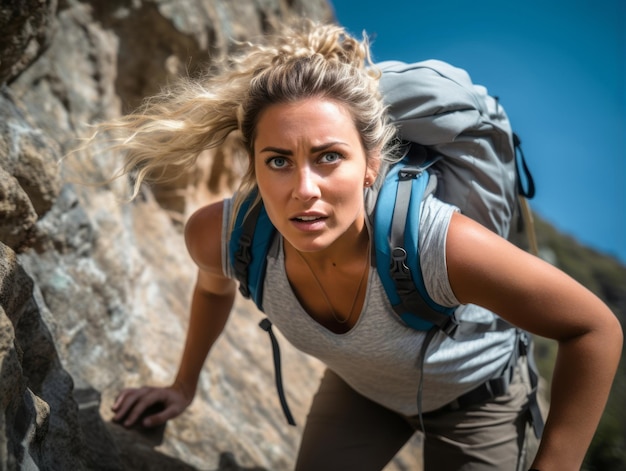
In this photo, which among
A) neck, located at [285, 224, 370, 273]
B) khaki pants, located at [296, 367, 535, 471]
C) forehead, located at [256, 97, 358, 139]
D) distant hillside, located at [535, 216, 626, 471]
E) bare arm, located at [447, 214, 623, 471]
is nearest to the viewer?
bare arm, located at [447, 214, 623, 471]

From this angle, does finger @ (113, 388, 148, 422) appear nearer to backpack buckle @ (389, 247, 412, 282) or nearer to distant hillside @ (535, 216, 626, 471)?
backpack buckle @ (389, 247, 412, 282)

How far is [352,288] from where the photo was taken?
301 cm

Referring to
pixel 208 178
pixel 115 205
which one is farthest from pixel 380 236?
pixel 208 178

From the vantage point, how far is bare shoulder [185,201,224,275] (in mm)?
3184

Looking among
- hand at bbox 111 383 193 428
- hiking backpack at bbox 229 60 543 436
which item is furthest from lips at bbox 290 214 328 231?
hand at bbox 111 383 193 428

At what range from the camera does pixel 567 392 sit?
8.63 ft

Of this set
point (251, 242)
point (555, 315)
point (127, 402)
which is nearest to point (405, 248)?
point (555, 315)

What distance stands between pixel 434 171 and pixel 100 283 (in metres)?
2.61

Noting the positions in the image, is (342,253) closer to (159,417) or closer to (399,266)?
(399,266)

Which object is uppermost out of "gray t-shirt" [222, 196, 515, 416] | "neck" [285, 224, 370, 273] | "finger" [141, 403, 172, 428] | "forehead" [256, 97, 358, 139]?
"forehead" [256, 97, 358, 139]

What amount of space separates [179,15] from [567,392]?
5416 mm

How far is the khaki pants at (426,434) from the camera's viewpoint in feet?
11.3

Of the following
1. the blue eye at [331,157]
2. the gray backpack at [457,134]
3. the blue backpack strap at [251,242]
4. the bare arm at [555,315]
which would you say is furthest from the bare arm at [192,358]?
the bare arm at [555,315]

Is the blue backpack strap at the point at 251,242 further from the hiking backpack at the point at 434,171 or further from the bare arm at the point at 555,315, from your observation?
the bare arm at the point at 555,315
